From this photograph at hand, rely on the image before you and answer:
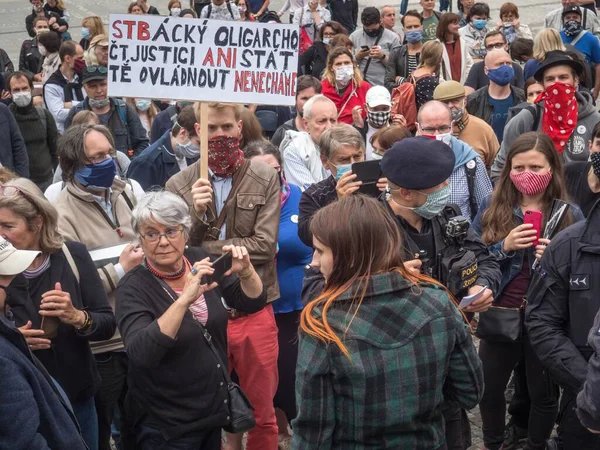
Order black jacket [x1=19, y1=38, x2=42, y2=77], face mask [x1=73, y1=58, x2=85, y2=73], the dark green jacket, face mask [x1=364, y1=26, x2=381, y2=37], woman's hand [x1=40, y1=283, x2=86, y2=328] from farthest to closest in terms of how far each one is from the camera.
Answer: black jacket [x1=19, y1=38, x2=42, y2=77] → face mask [x1=364, y1=26, x2=381, y2=37] → face mask [x1=73, y1=58, x2=85, y2=73] → woman's hand [x1=40, y1=283, x2=86, y2=328] → the dark green jacket

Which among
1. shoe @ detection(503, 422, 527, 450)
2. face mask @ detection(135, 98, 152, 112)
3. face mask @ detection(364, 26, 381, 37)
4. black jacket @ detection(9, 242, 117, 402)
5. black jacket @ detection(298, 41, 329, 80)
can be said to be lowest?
shoe @ detection(503, 422, 527, 450)

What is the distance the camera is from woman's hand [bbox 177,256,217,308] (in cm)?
390

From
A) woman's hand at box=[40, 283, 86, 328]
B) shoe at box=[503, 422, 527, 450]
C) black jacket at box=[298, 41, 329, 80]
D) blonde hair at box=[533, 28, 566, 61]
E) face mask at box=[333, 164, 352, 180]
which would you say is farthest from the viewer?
black jacket at box=[298, 41, 329, 80]

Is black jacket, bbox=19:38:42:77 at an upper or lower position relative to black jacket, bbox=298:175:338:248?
upper

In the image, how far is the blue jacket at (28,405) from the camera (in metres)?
3.10

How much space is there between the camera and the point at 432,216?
4.29 meters

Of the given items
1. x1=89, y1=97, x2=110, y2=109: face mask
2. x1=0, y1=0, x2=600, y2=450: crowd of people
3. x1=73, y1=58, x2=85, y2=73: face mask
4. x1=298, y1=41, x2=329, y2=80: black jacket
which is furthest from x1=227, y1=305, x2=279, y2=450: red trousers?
x1=298, y1=41, x2=329, y2=80: black jacket

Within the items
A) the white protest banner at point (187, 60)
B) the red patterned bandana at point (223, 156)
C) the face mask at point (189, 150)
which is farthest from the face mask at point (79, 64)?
the red patterned bandana at point (223, 156)

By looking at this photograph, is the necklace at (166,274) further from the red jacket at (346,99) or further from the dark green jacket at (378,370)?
the red jacket at (346,99)

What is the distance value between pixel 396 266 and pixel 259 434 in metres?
2.34

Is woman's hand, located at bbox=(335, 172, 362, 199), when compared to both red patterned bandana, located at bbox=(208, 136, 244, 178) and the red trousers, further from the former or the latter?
the red trousers

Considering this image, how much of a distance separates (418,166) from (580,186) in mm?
1905

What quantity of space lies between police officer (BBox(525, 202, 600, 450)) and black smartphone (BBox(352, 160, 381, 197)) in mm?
1021

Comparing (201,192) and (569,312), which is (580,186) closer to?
(569,312)
